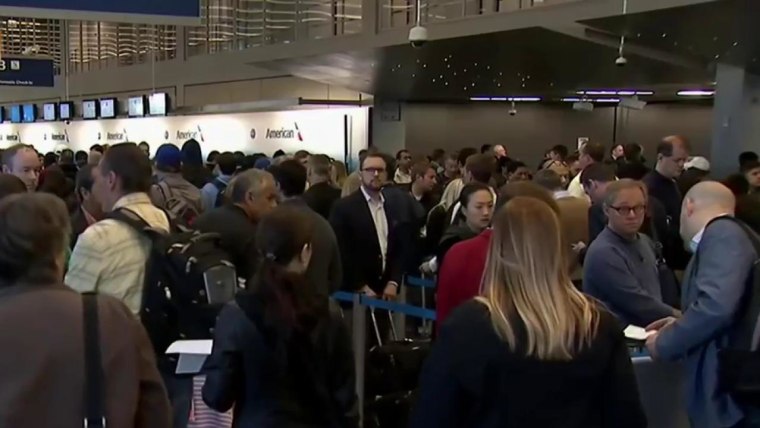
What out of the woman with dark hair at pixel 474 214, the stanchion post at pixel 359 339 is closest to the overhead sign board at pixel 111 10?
the stanchion post at pixel 359 339

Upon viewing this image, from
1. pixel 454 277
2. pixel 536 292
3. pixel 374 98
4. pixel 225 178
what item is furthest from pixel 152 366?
pixel 374 98

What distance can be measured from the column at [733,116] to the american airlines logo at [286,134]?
7152mm

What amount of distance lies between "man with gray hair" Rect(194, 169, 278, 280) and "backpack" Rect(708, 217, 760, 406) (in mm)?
1889

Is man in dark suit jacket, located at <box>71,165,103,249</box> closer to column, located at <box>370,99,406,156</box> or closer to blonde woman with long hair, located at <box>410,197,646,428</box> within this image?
blonde woman with long hair, located at <box>410,197,646,428</box>

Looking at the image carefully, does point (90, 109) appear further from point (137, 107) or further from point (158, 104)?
point (158, 104)

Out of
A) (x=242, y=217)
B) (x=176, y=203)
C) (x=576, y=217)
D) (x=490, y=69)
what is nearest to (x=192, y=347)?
(x=242, y=217)

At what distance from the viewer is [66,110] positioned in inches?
848

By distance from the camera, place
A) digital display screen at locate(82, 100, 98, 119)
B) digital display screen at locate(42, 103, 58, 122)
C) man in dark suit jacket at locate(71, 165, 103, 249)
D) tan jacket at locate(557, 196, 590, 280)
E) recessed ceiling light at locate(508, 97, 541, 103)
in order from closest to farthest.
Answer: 1. man in dark suit jacket at locate(71, 165, 103, 249)
2. tan jacket at locate(557, 196, 590, 280)
3. recessed ceiling light at locate(508, 97, 541, 103)
4. digital display screen at locate(82, 100, 98, 119)
5. digital display screen at locate(42, 103, 58, 122)

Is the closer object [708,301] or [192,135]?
[708,301]

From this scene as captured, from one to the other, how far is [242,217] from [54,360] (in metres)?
1.89

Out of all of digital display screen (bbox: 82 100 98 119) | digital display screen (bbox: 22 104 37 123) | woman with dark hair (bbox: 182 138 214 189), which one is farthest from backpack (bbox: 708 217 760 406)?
digital display screen (bbox: 22 104 37 123)

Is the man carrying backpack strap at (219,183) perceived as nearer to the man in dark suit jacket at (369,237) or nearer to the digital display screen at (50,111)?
the man in dark suit jacket at (369,237)

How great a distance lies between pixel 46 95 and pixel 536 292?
85.3 ft

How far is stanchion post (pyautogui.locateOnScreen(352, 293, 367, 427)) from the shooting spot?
4535 mm
